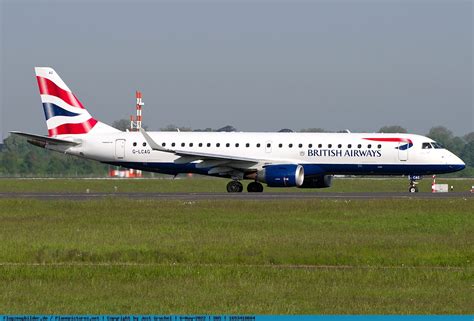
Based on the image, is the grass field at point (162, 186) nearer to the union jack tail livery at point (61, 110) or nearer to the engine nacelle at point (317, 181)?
the union jack tail livery at point (61, 110)

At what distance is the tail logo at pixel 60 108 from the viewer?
56.1m

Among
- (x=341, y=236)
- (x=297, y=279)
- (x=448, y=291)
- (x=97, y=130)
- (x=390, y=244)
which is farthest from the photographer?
(x=97, y=130)

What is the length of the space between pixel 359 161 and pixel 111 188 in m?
23.1

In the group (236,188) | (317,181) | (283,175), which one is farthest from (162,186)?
(283,175)

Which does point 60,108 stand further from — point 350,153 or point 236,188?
point 350,153

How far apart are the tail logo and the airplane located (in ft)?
0.18

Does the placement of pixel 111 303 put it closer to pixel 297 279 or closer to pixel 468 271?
pixel 297 279

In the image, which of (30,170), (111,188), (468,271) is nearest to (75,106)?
(111,188)

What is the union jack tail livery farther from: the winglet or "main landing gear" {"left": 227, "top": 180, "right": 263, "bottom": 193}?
"main landing gear" {"left": 227, "top": 180, "right": 263, "bottom": 193}

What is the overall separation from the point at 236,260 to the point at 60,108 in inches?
1400

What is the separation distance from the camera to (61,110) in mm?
56344

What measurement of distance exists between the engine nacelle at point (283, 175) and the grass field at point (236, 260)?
1260 cm

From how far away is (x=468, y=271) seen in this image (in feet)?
67.1

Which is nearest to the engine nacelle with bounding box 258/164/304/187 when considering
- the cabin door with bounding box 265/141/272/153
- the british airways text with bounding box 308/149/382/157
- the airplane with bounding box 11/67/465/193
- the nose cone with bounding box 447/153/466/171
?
the airplane with bounding box 11/67/465/193
